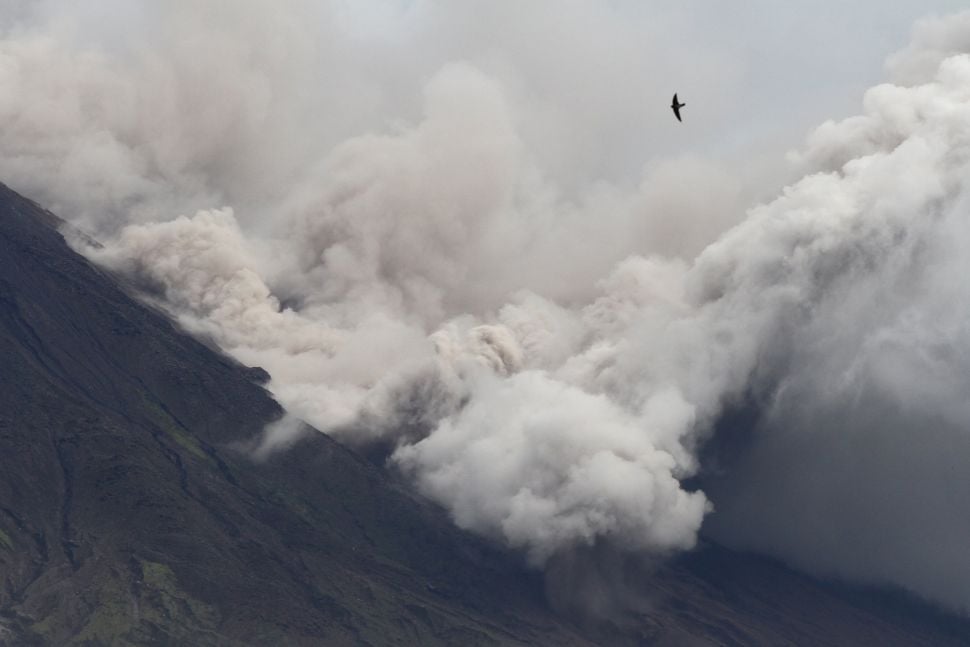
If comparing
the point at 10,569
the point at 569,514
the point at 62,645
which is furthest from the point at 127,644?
the point at 569,514

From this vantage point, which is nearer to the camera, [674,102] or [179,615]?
[674,102]

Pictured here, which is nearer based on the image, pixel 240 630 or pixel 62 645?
pixel 62 645

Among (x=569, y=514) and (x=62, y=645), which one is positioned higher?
(x=569, y=514)

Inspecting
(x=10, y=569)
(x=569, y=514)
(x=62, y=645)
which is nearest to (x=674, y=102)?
(x=569, y=514)

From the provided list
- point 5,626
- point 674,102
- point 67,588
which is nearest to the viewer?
point 674,102

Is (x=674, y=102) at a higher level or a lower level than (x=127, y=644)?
higher

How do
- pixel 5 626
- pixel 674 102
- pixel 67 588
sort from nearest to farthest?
1. pixel 674 102
2. pixel 5 626
3. pixel 67 588

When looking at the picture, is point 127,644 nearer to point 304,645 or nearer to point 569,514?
point 304,645

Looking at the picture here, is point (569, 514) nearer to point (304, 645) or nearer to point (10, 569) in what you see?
point (304, 645)

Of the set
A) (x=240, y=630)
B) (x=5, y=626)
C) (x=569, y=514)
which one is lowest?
(x=5, y=626)
